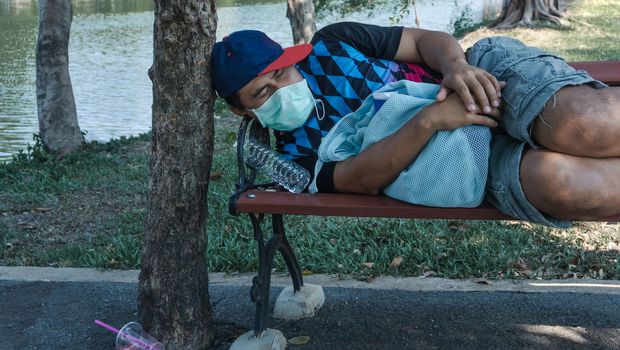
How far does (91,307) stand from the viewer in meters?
3.90

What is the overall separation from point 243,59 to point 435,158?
0.83m

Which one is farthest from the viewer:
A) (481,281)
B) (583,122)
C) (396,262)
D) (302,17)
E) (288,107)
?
(302,17)

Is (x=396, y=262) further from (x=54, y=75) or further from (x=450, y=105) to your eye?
(x=54, y=75)

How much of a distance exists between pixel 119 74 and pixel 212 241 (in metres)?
9.62

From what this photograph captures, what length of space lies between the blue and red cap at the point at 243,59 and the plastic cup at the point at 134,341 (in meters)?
1.05

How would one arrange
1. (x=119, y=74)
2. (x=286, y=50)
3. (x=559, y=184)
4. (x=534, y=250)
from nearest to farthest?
(x=559, y=184), (x=286, y=50), (x=534, y=250), (x=119, y=74)

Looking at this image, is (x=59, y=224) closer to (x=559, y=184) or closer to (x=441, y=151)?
(x=441, y=151)

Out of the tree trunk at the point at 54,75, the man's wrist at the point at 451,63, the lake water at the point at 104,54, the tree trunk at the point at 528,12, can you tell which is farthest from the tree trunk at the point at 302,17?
the tree trunk at the point at 528,12

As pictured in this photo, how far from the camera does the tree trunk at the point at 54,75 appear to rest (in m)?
7.22

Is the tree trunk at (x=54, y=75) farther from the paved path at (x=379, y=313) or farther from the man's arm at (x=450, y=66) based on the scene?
Result: the man's arm at (x=450, y=66)

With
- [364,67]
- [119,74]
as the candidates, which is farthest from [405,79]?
[119,74]

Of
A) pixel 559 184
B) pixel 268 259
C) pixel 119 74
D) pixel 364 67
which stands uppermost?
pixel 364 67

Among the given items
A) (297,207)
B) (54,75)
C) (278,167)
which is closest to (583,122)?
(297,207)

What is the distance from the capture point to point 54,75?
7246 mm
